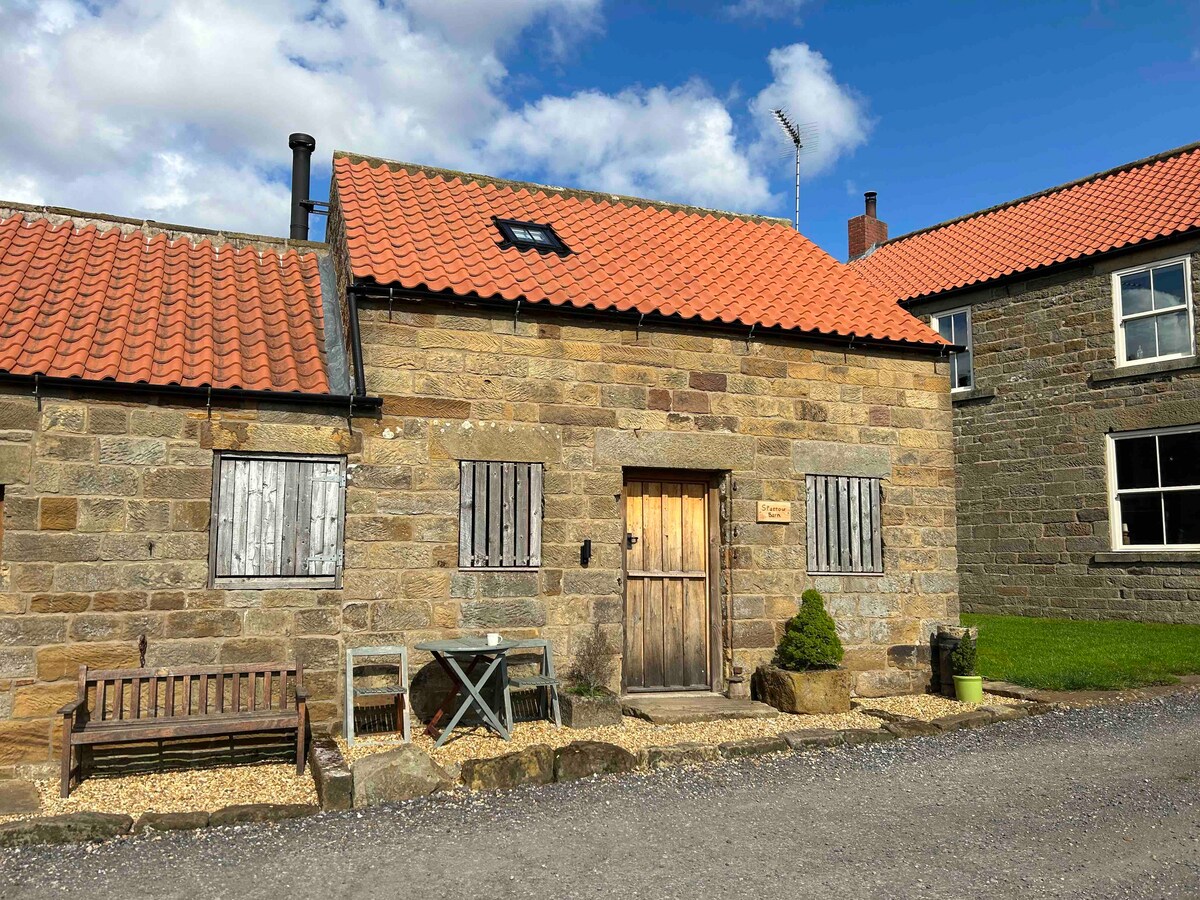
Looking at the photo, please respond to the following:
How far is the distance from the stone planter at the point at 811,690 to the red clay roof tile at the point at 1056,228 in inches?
363

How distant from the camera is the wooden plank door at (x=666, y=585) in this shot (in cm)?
923

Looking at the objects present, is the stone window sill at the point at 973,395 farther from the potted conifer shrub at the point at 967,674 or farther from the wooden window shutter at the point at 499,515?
the wooden window shutter at the point at 499,515

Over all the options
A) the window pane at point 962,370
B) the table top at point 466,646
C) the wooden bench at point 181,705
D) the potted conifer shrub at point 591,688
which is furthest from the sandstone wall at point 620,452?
the window pane at point 962,370

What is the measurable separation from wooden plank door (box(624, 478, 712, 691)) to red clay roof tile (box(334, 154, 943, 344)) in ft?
5.93

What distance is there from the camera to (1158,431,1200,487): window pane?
1346cm

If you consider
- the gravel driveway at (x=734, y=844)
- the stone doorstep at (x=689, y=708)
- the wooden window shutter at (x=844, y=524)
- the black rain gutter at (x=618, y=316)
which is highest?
the black rain gutter at (x=618, y=316)

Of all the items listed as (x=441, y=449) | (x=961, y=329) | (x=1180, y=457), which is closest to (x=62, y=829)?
(x=441, y=449)

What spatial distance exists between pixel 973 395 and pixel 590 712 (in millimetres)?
10759

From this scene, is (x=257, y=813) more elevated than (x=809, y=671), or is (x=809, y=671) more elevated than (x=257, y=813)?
(x=809, y=671)

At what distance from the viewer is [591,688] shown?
8.50m

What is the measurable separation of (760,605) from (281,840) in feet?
17.2

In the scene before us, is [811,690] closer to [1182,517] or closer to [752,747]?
[752,747]

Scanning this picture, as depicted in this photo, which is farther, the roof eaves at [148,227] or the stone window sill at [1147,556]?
the stone window sill at [1147,556]

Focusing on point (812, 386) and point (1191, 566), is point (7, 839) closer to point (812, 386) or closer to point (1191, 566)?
point (812, 386)
